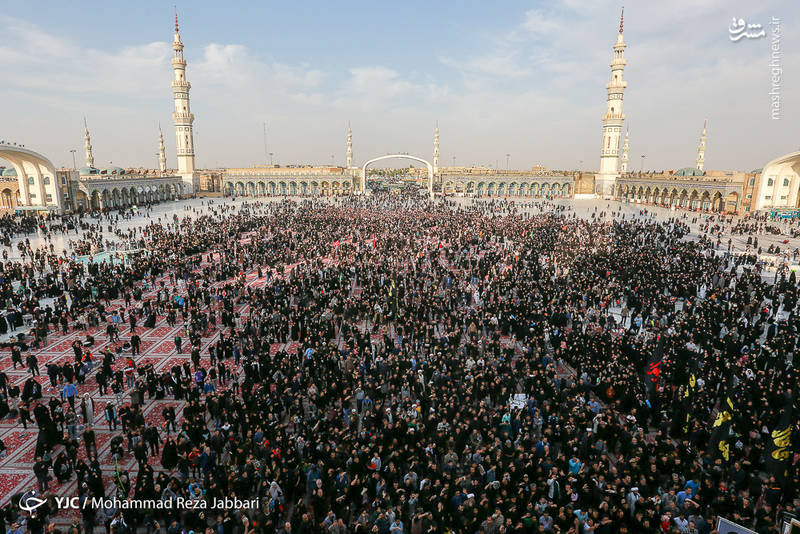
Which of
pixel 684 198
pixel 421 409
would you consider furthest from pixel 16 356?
pixel 684 198

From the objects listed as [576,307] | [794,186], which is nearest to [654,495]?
[576,307]

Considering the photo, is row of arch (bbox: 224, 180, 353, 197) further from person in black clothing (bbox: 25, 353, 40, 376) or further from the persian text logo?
the persian text logo

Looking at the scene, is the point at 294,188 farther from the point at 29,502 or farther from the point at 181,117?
the point at 29,502

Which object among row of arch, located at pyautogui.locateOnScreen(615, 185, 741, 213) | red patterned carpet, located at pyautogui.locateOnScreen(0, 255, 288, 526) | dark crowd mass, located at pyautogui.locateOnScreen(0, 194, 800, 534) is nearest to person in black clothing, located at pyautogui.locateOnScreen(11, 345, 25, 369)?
dark crowd mass, located at pyautogui.locateOnScreen(0, 194, 800, 534)

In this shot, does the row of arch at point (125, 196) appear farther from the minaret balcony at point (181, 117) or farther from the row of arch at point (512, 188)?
the row of arch at point (512, 188)

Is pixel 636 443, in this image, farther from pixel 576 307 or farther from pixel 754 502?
pixel 576 307

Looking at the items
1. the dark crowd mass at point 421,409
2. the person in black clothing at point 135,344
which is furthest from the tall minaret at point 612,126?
the person in black clothing at point 135,344
